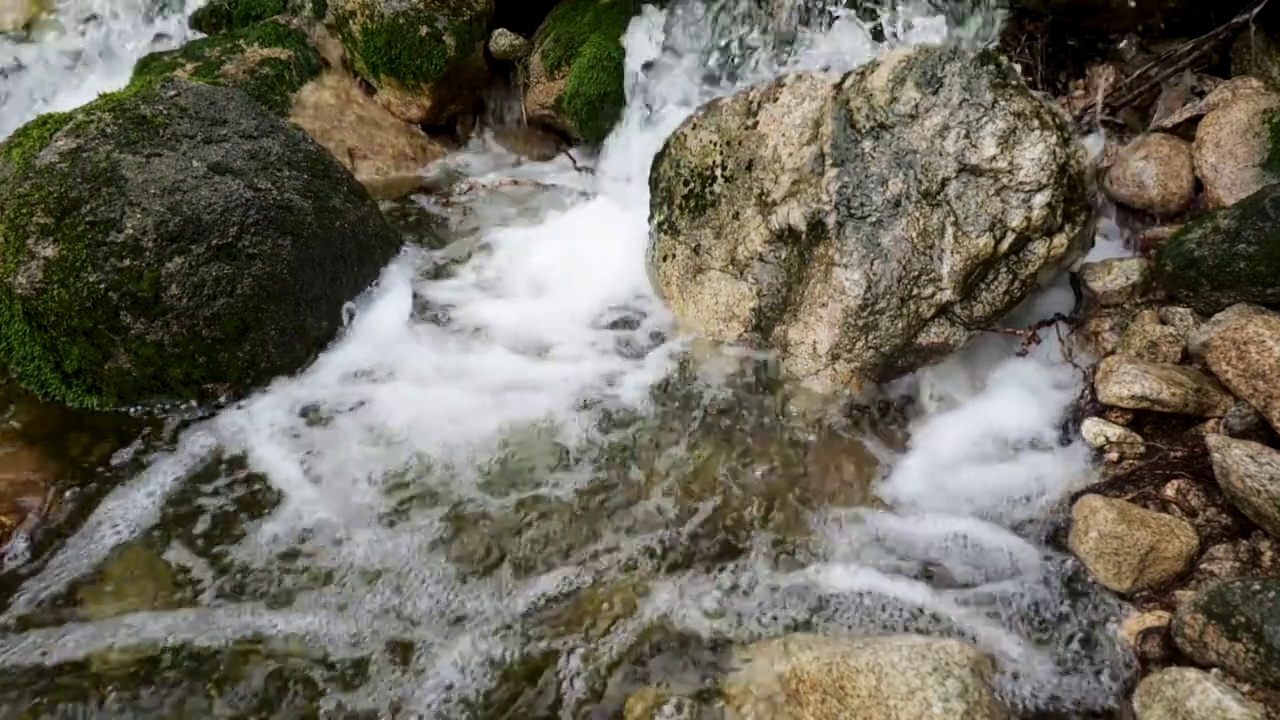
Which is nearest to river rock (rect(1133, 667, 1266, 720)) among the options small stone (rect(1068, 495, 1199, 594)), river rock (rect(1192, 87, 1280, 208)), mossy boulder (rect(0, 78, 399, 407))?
small stone (rect(1068, 495, 1199, 594))

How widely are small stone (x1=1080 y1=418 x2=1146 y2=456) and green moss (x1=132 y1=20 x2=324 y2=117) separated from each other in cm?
635

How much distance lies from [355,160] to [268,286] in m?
2.73

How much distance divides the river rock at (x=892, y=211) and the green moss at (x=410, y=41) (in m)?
3.50

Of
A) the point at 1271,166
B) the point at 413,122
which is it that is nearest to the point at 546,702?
the point at 1271,166

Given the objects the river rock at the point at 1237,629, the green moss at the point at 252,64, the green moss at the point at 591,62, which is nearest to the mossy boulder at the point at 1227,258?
the river rock at the point at 1237,629

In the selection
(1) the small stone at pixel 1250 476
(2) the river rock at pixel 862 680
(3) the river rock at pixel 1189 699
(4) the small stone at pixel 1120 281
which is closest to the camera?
(3) the river rock at pixel 1189 699

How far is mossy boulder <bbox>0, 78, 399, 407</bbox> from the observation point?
13.5 ft

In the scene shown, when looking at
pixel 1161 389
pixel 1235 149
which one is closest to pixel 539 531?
pixel 1161 389

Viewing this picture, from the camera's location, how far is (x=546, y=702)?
3221 mm

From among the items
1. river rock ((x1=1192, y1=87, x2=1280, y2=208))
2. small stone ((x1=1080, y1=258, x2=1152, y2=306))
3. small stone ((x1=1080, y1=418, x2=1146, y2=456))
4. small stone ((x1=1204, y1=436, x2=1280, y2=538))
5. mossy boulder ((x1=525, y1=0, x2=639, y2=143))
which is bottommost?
small stone ((x1=1080, y1=418, x2=1146, y2=456))

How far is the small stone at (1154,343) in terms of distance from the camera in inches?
162

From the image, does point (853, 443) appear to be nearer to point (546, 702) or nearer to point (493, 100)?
point (546, 702)

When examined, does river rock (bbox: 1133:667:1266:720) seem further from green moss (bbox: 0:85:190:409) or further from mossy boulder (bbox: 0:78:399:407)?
green moss (bbox: 0:85:190:409)

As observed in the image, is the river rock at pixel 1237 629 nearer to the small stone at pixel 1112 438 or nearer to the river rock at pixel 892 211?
the small stone at pixel 1112 438
